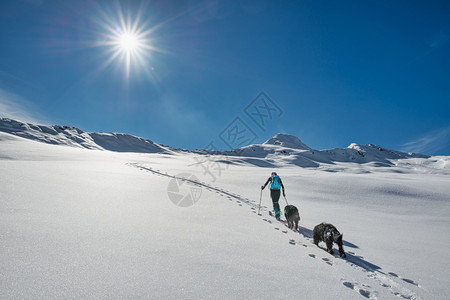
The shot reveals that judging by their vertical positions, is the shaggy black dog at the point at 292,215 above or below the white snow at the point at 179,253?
above

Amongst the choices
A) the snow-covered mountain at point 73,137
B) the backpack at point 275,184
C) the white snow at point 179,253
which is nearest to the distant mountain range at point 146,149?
the snow-covered mountain at point 73,137

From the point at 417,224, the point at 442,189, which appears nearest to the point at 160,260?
the point at 417,224

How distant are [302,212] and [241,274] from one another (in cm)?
633

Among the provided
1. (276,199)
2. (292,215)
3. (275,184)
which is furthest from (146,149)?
(292,215)

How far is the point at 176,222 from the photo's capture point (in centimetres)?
457

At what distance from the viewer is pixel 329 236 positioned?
4.30m

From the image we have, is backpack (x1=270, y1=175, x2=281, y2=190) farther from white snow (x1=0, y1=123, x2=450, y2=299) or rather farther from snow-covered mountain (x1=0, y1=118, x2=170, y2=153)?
snow-covered mountain (x1=0, y1=118, x2=170, y2=153)

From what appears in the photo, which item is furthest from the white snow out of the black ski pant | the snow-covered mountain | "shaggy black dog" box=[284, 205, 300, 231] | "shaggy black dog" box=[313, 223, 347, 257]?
the snow-covered mountain

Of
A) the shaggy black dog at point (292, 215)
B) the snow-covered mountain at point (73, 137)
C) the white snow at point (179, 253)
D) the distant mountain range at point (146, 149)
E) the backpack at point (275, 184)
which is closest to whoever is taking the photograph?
the white snow at point (179, 253)

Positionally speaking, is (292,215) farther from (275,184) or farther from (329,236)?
(275,184)

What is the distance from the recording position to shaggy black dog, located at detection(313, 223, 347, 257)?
4114mm

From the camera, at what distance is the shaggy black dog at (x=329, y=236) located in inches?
162

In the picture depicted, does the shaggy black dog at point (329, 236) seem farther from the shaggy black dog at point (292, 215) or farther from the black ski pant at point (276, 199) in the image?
the black ski pant at point (276, 199)

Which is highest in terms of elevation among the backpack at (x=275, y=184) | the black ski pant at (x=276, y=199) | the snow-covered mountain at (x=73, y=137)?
the snow-covered mountain at (x=73, y=137)
